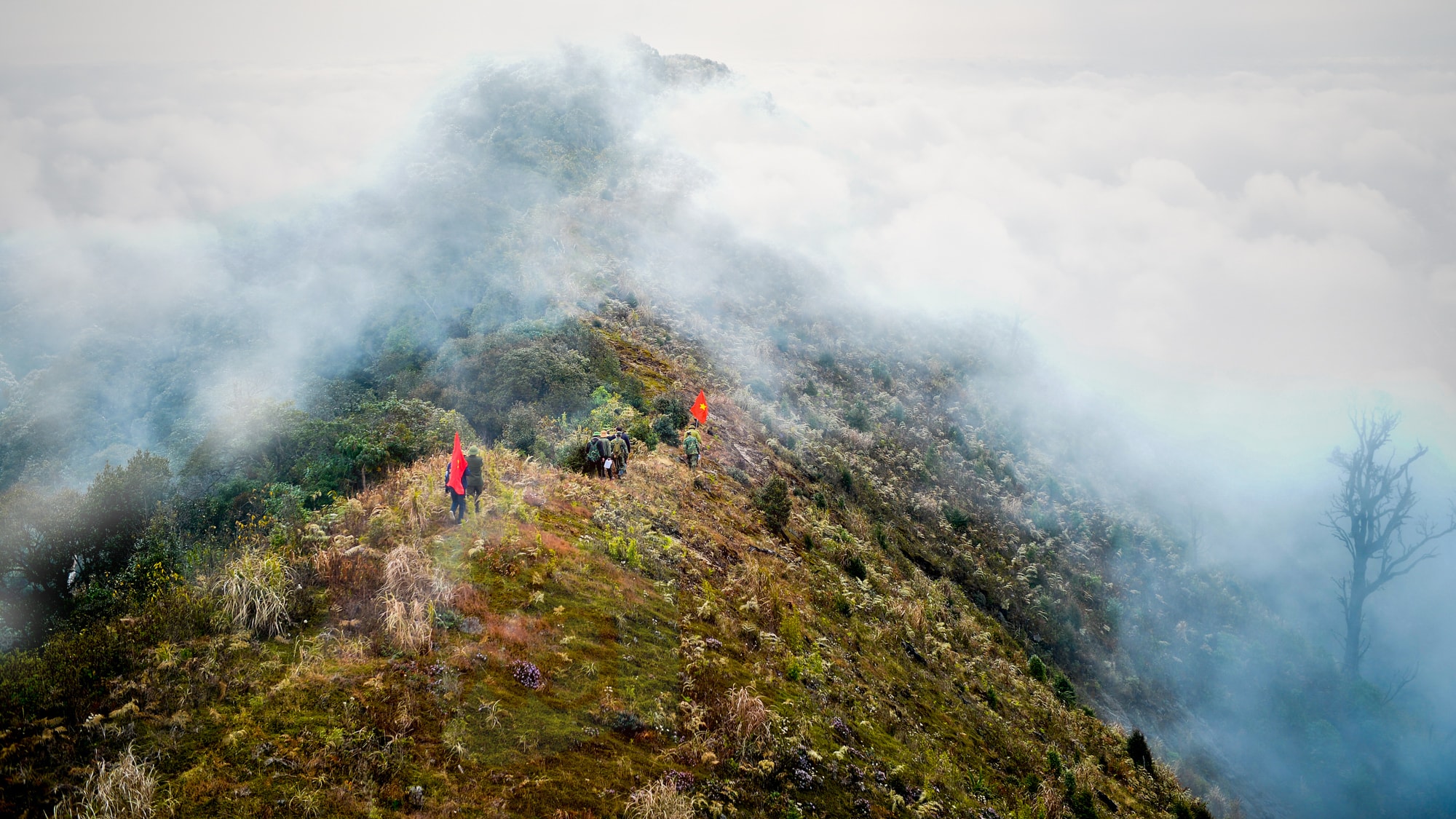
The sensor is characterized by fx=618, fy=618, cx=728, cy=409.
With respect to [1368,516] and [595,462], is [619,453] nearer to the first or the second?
[595,462]

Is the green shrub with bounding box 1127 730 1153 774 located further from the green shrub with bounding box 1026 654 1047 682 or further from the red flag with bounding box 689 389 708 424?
the red flag with bounding box 689 389 708 424

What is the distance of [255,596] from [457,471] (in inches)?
117

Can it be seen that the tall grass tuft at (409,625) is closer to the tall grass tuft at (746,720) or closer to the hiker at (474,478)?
the hiker at (474,478)

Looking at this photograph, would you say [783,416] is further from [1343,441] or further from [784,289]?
[1343,441]

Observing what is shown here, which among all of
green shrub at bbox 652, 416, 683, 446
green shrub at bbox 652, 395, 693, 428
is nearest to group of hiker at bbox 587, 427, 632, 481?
green shrub at bbox 652, 416, 683, 446

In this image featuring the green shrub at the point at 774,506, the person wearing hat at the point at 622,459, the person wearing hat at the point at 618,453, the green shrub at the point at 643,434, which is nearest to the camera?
the person wearing hat at the point at 618,453

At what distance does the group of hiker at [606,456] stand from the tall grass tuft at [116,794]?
374 inches

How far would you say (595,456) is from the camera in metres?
14.4

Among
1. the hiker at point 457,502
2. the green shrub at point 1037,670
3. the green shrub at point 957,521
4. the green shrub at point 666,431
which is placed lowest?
the hiker at point 457,502

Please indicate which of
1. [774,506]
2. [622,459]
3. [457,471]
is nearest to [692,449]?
[774,506]

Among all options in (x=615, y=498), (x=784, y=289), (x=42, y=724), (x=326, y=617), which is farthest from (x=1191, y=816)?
(x=784, y=289)

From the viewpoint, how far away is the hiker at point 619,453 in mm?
14602

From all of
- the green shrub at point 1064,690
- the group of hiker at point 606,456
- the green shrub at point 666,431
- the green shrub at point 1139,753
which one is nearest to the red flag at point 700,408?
the green shrub at point 666,431

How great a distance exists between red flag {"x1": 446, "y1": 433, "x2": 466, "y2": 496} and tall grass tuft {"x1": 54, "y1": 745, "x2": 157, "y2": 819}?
4798 millimetres
